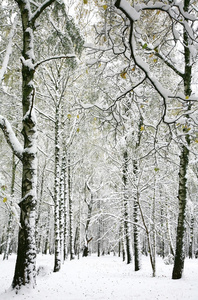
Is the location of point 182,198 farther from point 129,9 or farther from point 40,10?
point 40,10

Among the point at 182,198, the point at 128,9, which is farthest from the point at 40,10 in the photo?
the point at 182,198

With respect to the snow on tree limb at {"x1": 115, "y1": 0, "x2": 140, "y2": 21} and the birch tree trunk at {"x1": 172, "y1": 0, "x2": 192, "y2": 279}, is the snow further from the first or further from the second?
the birch tree trunk at {"x1": 172, "y1": 0, "x2": 192, "y2": 279}

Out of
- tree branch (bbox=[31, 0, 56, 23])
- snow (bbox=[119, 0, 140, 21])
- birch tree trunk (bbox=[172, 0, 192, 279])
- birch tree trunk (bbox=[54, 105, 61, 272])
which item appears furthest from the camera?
birch tree trunk (bbox=[54, 105, 61, 272])

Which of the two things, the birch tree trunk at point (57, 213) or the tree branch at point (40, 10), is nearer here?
the tree branch at point (40, 10)

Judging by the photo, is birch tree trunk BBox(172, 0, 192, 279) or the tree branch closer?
the tree branch

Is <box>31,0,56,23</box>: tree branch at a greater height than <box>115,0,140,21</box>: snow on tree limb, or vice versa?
<box>31,0,56,23</box>: tree branch

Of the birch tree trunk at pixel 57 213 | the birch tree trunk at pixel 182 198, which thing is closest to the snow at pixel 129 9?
the birch tree trunk at pixel 182 198

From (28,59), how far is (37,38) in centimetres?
180

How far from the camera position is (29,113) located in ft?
15.9

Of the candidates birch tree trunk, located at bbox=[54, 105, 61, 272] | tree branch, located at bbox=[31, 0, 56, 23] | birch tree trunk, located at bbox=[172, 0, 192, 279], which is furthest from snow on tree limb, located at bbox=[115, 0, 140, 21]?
birch tree trunk, located at bbox=[54, 105, 61, 272]

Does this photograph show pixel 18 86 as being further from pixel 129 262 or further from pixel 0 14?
pixel 129 262

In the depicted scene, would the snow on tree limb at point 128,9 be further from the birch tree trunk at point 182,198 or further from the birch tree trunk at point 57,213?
the birch tree trunk at point 57,213

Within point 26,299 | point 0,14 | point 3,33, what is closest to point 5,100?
point 3,33

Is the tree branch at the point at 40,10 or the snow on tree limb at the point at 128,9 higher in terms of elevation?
the tree branch at the point at 40,10
